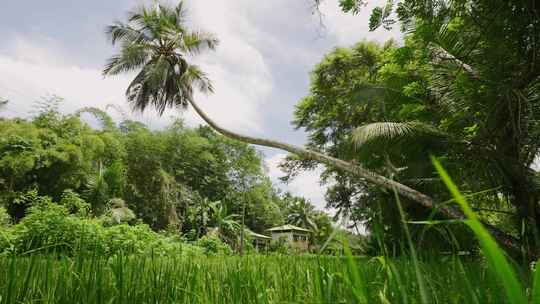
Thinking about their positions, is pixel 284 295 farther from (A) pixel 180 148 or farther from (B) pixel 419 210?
(A) pixel 180 148

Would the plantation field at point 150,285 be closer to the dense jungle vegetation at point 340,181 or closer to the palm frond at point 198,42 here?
the dense jungle vegetation at point 340,181

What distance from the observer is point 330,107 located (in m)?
13.2

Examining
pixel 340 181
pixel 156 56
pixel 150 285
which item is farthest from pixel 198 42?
pixel 150 285

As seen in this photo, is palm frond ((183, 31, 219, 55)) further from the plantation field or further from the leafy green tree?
the plantation field

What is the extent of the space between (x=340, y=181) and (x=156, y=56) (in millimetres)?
8296

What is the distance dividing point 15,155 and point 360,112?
12523 millimetres

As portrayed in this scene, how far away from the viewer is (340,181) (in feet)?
46.6

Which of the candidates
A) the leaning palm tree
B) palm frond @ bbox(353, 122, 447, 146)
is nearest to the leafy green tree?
the leaning palm tree

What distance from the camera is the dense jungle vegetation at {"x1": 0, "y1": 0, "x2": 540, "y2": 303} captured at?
1.02 m

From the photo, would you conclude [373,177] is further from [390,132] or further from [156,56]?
[156,56]

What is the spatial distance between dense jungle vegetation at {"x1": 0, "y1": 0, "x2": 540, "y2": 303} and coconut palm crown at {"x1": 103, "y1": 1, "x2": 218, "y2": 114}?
5 centimetres

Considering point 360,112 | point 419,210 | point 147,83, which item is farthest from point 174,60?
point 419,210

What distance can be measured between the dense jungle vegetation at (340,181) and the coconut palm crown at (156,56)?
0.05 meters

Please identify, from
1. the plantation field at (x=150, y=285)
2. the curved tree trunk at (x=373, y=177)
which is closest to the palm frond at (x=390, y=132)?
the curved tree trunk at (x=373, y=177)
